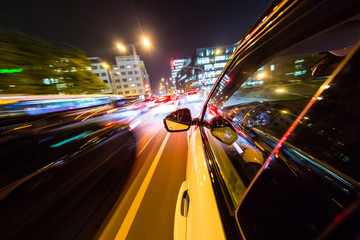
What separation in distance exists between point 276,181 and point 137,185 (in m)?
2.65

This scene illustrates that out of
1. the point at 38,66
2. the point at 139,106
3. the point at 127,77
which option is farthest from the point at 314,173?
the point at 127,77

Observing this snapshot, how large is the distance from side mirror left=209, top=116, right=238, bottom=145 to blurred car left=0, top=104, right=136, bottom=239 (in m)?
2.29

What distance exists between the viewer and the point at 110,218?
6.30 feet

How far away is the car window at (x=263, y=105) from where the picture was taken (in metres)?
0.84

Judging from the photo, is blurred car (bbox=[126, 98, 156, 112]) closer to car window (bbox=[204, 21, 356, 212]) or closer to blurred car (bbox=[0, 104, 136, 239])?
blurred car (bbox=[0, 104, 136, 239])

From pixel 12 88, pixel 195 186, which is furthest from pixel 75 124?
pixel 12 88

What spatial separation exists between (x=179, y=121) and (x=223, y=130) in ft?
1.90

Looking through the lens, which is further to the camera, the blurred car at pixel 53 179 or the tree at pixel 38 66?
the tree at pixel 38 66

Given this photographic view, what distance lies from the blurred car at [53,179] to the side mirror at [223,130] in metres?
2.29

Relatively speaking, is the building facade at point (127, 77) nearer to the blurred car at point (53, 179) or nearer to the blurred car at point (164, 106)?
the blurred car at point (164, 106)

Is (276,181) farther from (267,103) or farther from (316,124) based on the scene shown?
(267,103)

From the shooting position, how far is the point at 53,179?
2.11 meters

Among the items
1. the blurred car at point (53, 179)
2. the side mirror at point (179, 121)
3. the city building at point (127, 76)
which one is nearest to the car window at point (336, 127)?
the side mirror at point (179, 121)

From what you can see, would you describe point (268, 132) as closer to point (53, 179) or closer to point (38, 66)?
point (53, 179)
